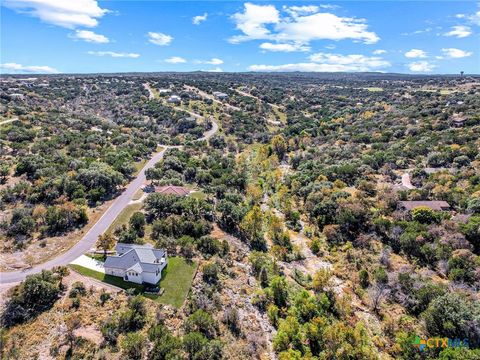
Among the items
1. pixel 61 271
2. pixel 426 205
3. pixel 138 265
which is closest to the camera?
pixel 61 271

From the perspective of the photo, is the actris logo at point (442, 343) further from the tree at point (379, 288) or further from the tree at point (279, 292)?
the tree at point (279, 292)

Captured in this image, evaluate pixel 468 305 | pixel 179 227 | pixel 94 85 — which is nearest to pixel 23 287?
pixel 179 227

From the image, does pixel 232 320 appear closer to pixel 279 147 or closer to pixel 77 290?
pixel 77 290

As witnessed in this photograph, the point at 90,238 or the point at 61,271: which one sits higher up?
the point at 61,271

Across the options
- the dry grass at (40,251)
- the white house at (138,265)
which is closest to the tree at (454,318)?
the white house at (138,265)

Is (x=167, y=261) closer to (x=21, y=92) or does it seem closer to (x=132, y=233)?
(x=132, y=233)

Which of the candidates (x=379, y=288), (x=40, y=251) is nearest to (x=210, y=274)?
(x=379, y=288)

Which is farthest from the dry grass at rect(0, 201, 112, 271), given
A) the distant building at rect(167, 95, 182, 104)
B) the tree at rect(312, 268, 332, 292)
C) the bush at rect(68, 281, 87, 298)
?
the distant building at rect(167, 95, 182, 104)
